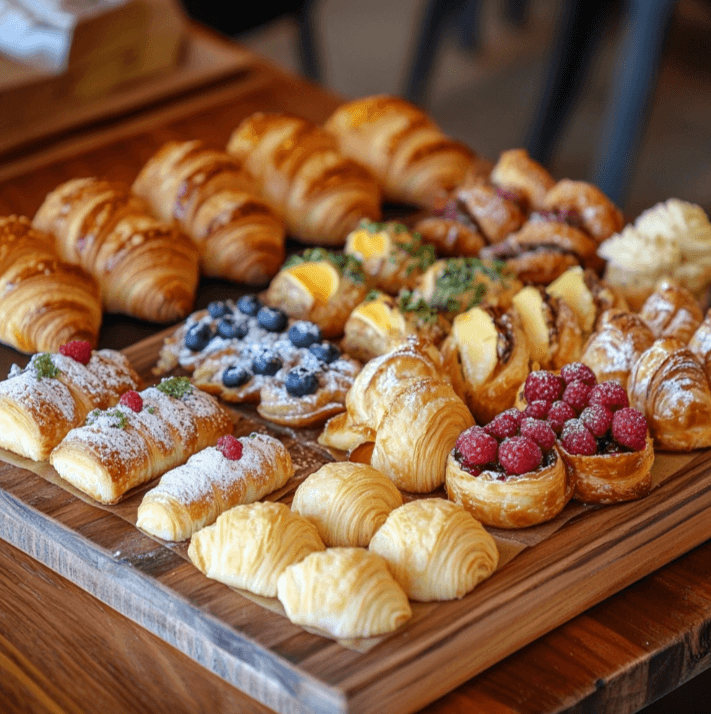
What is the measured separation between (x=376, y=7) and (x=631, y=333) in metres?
7.27

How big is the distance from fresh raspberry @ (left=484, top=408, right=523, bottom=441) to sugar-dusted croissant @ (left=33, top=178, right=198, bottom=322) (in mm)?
1206

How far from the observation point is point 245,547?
183cm

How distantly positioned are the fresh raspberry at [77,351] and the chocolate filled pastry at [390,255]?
2.82 ft

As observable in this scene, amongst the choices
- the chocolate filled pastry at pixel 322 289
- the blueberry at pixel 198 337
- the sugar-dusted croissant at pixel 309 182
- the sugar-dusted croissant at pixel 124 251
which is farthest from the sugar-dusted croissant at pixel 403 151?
the blueberry at pixel 198 337

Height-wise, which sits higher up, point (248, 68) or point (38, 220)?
point (248, 68)

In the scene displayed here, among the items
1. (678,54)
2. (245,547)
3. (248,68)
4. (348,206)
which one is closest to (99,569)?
(245,547)

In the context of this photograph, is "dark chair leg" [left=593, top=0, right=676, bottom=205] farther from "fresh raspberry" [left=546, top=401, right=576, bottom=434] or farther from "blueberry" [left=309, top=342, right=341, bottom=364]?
"fresh raspberry" [left=546, top=401, right=576, bottom=434]

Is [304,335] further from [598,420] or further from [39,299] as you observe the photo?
[598,420]

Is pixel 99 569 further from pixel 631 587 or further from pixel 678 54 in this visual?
pixel 678 54

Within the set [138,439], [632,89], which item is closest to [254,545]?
[138,439]

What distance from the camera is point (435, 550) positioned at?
1.82 metres

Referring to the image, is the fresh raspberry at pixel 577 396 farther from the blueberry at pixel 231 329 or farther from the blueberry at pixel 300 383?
the blueberry at pixel 231 329

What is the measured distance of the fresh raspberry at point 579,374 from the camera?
2211mm

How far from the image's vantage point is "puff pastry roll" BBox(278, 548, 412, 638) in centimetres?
171
